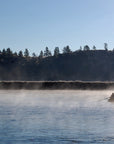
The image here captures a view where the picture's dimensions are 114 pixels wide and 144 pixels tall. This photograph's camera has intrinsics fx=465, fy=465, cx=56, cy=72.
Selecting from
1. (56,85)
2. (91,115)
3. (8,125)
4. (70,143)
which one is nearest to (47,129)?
(8,125)

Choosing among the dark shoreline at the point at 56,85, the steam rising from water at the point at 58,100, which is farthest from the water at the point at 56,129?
the dark shoreline at the point at 56,85

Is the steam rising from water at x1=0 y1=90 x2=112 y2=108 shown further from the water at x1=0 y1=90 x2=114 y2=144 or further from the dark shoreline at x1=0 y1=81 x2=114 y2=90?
the dark shoreline at x1=0 y1=81 x2=114 y2=90

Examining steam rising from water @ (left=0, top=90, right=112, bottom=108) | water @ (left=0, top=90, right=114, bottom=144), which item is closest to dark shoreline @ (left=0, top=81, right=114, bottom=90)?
steam rising from water @ (left=0, top=90, right=112, bottom=108)

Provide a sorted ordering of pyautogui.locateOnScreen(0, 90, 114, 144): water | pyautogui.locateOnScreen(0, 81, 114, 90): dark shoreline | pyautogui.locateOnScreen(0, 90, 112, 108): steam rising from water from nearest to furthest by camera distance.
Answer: pyautogui.locateOnScreen(0, 90, 114, 144): water
pyautogui.locateOnScreen(0, 90, 112, 108): steam rising from water
pyautogui.locateOnScreen(0, 81, 114, 90): dark shoreline

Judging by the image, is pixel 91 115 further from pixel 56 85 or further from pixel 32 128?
pixel 56 85

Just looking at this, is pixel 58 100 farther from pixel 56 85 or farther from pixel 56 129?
pixel 56 85

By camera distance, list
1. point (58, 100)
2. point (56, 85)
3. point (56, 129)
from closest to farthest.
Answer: point (56, 129)
point (58, 100)
point (56, 85)

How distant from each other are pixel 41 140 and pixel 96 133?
4.29 meters

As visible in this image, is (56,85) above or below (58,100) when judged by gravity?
above

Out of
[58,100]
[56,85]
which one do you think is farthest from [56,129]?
[56,85]

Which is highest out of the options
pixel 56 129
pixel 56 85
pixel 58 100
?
pixel 56 85

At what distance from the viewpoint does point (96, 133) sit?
1154 inches

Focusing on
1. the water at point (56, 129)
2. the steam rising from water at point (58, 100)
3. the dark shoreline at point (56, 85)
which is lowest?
the water at point (56, 129)

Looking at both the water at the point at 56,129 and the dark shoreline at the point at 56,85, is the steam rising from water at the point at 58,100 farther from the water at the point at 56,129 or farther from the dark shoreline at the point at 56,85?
the dark shoreline at the point at 56,85
